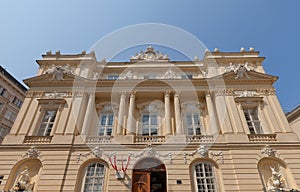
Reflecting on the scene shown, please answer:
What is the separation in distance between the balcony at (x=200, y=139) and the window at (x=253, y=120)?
4541 millimetres

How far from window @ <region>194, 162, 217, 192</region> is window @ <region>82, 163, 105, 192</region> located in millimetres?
7905

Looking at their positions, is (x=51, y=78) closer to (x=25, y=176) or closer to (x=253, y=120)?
(x=25, y=176)

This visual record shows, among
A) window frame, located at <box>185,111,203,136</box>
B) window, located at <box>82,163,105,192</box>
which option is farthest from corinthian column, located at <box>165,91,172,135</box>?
window, located at <box>82,163,105,192</box>

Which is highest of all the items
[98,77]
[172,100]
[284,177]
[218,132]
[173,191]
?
[98,77]

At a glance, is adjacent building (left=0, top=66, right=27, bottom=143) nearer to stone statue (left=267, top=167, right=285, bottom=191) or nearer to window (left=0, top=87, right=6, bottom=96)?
window (left=0, top=87, right=6, bottom=96)

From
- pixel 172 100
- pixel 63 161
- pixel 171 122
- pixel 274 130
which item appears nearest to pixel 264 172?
pixel 274 130

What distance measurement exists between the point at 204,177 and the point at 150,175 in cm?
450

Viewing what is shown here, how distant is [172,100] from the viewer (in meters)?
22.4

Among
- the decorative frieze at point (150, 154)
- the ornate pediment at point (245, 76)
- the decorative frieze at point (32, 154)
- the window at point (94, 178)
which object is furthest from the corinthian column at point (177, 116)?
the decorative frieze at point (32, 154)

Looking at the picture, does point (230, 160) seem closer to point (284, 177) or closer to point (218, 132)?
point (218, 132)

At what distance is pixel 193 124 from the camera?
20656 millimetres

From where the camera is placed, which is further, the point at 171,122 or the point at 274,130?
the point at 171,122

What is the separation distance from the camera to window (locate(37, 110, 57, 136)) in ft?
63.1

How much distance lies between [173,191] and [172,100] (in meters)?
10.1
